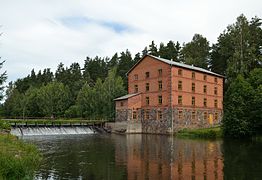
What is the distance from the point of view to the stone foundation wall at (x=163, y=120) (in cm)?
5056

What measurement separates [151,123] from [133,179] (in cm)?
3712

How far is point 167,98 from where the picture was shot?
50.8 metres

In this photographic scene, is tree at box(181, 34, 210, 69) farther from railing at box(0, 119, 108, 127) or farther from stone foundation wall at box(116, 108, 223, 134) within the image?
railing at box(0, 119, 108, 127)

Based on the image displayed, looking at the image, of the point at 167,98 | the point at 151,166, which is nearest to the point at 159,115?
the point at 167,98

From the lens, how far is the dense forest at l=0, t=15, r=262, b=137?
139 feet

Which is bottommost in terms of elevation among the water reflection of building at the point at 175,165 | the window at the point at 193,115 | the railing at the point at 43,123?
the water reflection of building at the point at 175,165

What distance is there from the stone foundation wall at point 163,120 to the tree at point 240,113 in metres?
9.33

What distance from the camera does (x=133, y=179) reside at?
1603cm

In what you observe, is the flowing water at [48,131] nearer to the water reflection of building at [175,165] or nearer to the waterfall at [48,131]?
the waterfall at [48,131]

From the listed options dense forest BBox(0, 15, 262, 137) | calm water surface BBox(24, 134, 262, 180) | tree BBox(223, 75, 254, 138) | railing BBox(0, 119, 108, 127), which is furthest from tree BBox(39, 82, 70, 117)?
calm water surface BBox(24, 134, 262, 180)

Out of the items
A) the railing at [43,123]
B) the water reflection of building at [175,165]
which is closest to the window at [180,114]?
the railing at [43,123]

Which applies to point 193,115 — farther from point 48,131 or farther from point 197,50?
point 197,50

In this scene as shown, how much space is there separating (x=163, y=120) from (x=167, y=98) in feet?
11.7

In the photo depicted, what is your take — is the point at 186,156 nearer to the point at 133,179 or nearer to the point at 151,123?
the point at 133,179
